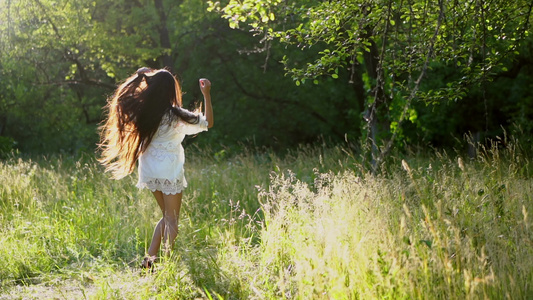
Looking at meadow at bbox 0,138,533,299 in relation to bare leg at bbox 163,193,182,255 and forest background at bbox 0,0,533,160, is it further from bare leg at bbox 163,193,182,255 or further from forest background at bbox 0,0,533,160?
forest background at bbox 0,0,533,160

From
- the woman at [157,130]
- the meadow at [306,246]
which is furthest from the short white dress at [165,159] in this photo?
the meadow at [306,246]

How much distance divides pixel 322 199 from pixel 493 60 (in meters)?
2.92

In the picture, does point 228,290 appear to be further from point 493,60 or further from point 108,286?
point 493,60

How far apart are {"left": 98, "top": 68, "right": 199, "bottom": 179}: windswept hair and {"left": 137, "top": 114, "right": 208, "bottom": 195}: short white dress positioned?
66 millimetres

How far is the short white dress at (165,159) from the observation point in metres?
5.13

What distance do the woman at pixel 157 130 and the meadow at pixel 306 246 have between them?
0.44 meters

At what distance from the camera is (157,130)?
16.9ft

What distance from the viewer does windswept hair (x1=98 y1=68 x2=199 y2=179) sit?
5078 millimetres

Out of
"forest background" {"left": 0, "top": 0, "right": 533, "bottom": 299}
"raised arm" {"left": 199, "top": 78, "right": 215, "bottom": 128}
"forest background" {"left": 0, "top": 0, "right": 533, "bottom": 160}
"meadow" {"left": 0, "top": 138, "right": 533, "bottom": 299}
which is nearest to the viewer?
"meadow" {"left": 0, "top": 138, "right": 533, "bottom": 299}

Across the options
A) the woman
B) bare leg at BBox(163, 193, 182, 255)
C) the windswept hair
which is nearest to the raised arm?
the woman

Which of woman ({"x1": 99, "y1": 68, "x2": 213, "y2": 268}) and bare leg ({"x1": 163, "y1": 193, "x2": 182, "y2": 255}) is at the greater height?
woman ({"x1": 99, "y1": 68, "x2": 213, "y2": 268})

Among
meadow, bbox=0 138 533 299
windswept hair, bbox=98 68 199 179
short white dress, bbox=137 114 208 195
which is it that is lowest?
meadow, bbox=0 138 533 299

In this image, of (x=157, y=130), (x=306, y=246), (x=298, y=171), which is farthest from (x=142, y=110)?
(x=298, y=171)

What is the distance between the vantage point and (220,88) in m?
18.8
